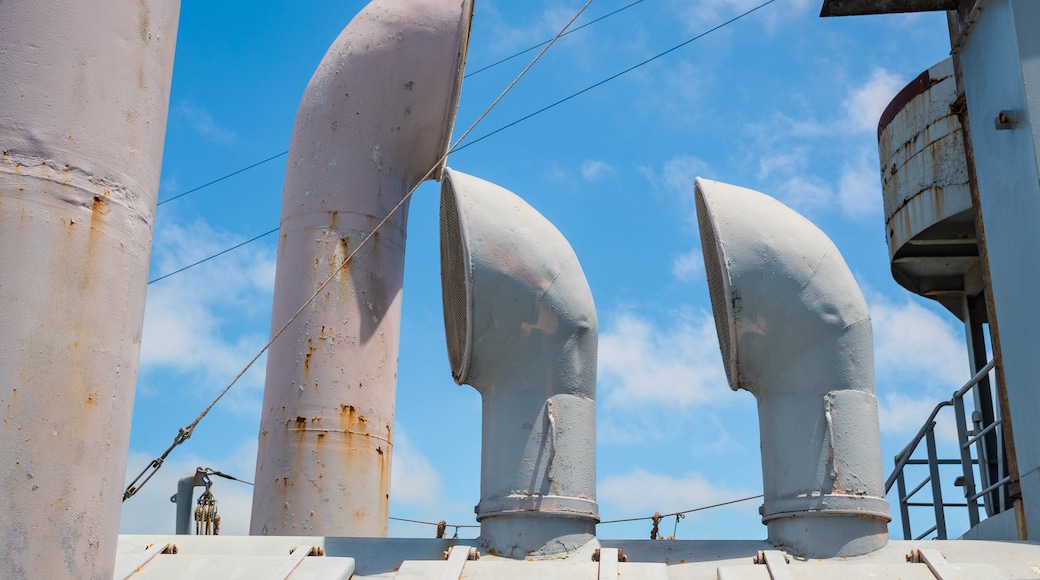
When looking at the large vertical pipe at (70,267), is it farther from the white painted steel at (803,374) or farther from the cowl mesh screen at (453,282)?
the white painted steel at (803,374)

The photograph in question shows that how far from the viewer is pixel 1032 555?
20.6ft

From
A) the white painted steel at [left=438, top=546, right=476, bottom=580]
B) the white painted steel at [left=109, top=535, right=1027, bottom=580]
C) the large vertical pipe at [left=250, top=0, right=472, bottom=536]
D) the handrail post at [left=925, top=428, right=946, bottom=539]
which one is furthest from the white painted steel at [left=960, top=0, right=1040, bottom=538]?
the large vertical pipe at [left=250, top=0, right=472, bottom=536]

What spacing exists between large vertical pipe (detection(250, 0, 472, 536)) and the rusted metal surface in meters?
4.65

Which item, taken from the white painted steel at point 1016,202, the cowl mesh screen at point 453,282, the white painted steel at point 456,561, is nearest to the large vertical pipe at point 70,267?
the white painted steel at point 456,561

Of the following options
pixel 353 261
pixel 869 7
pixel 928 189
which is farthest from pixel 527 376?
pixel 928 189

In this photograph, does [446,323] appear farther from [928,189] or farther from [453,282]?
[928,189]

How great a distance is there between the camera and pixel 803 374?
23.0 feet

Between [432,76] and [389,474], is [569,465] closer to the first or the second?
[389,474]

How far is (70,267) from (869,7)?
7.37 metres

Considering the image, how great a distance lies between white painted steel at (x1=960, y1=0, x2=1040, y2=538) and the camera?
279 inches

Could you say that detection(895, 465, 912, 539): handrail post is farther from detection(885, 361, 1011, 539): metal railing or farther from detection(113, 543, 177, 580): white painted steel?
detection(113, 543, 177, 580): white painted steel

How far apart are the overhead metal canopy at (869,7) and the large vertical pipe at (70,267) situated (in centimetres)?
654

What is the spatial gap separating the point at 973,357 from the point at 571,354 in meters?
5.95

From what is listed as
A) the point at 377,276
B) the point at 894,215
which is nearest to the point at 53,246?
the point at 377,276
